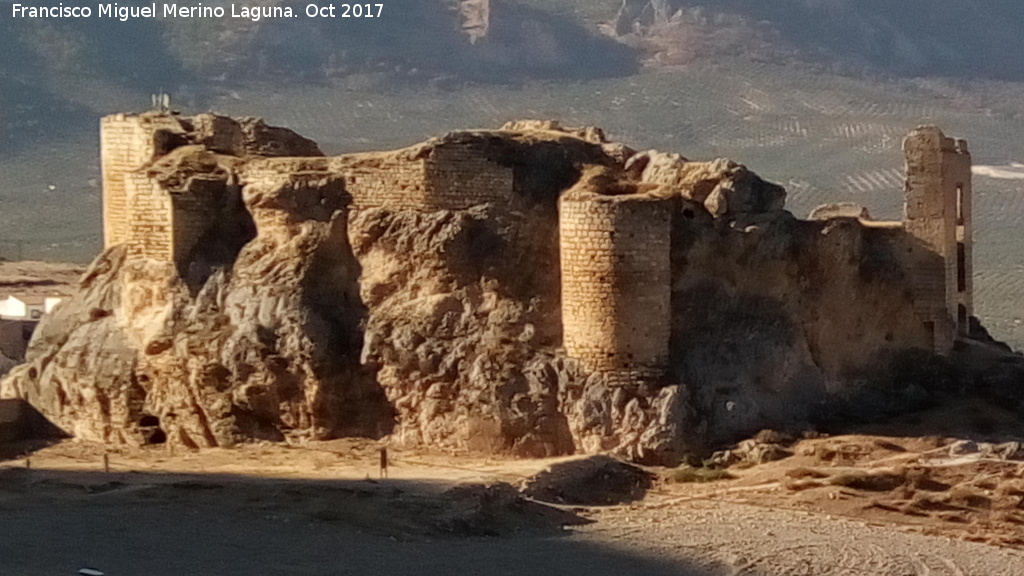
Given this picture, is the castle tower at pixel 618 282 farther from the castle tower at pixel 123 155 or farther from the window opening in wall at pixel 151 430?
the castle tower at pixel 123 155

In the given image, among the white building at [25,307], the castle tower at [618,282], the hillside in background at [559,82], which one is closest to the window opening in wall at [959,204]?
the castle tower at [618,282]

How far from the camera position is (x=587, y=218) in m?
25.7

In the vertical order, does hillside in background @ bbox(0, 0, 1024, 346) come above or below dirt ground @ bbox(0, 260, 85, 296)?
above

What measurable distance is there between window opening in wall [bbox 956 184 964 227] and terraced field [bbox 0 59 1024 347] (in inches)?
997

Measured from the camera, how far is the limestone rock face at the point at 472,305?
85.0 feet

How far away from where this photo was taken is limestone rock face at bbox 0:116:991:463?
2592cm

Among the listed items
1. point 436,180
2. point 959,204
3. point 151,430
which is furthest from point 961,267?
point 151,430

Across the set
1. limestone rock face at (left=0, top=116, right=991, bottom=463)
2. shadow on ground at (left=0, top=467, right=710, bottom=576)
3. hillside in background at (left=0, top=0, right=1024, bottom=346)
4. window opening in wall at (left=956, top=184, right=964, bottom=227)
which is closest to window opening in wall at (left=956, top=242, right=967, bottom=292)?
window opening in wall at (left=956, top=184, right=964, bottom=227)

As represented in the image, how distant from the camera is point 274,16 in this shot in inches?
3504

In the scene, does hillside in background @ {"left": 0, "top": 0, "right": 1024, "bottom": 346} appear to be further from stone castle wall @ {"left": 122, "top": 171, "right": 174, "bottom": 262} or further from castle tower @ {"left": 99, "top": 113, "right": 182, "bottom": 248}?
stone castle wall @ {"left": 122, "top": 171, "right": 174, "bottom": 262}

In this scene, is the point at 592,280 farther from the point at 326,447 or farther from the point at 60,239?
the point at 60,239


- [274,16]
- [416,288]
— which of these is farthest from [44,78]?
[416,288]

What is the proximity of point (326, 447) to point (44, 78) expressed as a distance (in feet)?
193

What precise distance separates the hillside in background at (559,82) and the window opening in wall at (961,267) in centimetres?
3192
